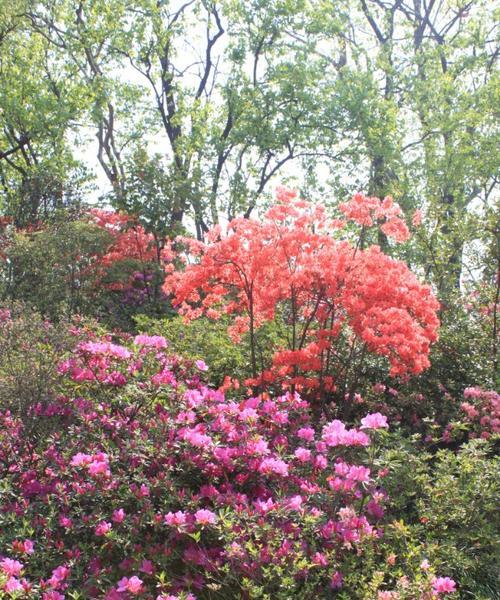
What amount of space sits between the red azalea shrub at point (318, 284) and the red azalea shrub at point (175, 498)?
0.93 m

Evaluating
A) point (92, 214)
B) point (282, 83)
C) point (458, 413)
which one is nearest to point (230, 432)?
point (458, 413)

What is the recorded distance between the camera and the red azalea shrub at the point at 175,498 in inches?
119

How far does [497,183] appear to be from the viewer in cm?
1769

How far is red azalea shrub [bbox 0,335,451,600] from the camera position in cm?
303

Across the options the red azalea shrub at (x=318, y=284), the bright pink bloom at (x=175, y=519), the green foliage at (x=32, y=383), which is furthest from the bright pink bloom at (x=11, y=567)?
the red azalea shrub at (x=318, y=284)

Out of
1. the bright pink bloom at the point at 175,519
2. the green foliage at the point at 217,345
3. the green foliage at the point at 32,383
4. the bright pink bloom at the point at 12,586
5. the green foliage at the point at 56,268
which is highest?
the green foliage at the point at 56,268

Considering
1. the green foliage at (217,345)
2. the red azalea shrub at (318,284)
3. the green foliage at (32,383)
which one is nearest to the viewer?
the green foliage at (32,383)

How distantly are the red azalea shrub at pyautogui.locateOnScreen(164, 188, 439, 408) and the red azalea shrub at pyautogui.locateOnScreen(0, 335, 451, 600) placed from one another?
0.93m

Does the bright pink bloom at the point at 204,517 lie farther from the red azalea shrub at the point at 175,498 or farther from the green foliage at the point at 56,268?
the green foliage at the point at 56,268

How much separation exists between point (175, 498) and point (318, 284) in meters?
2.29

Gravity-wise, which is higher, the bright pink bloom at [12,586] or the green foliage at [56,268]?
the green foliage at [56,268]

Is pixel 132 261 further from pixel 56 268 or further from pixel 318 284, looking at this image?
pixel 318 284

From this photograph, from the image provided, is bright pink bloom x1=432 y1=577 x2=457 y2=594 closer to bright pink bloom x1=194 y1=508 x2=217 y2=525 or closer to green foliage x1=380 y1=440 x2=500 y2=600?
green foliage x1=380 y1=440 x2=500 y2=600

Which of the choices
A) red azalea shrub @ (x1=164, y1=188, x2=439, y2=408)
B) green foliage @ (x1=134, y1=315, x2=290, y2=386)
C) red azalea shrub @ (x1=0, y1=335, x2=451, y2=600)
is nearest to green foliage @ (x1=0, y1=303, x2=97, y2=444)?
red azalea shrub @ (x1=0, y1=335, x2=451, y2=600)
